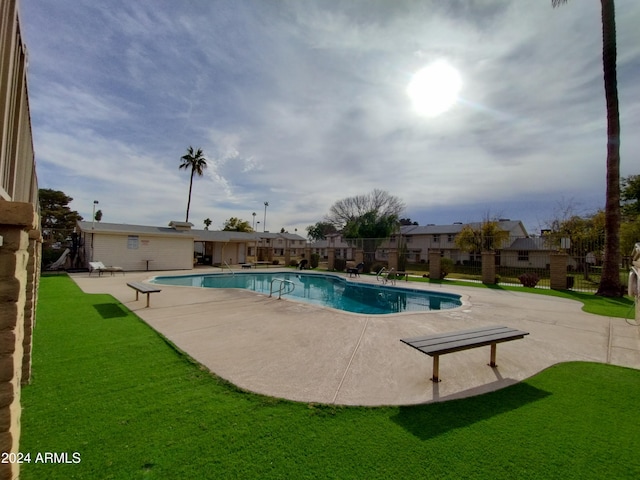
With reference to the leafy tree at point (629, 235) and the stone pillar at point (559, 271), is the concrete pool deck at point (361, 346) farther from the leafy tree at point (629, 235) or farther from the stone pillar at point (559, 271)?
the leafy tree at point (629, 235)

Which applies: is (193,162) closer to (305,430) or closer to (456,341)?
(456,341)

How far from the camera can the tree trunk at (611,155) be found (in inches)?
449

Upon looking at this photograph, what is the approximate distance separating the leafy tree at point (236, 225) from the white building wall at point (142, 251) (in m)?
27.9

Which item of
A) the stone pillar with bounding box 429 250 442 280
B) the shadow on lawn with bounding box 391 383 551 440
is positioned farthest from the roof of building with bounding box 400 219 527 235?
the shadow on lawn with bounding box 391 383 551 440

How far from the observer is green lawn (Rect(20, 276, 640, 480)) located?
2.35 metres

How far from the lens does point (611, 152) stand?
468 inches

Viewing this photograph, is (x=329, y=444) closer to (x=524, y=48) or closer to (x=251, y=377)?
(x=251, y=377)

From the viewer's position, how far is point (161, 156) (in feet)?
53.3

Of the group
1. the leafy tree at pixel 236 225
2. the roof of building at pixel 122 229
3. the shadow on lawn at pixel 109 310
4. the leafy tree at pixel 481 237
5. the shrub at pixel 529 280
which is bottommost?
the shadow on lawn at pixel 109 310

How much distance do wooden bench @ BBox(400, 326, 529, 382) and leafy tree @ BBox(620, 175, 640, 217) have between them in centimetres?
3298

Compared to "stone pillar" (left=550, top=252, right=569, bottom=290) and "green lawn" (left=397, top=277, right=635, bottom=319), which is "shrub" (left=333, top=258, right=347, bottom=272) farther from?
"stone pillar" (left=550, top=252, right=569, bottom=290)

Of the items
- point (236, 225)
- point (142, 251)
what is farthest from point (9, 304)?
point (236, 225)

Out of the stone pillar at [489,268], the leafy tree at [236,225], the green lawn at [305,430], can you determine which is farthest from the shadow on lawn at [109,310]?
the leafy tree at [236,225]

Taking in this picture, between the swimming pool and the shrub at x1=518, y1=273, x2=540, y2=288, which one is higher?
the shrub at x1=518, y1=273, x2=540, y2=288
